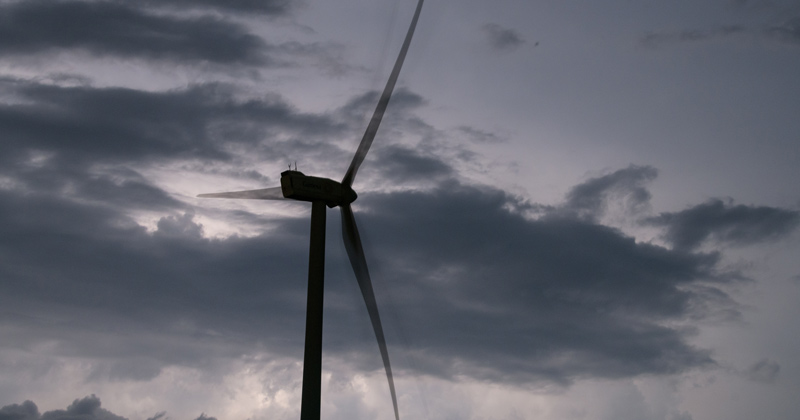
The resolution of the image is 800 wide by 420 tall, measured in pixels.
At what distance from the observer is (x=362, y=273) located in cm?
6781

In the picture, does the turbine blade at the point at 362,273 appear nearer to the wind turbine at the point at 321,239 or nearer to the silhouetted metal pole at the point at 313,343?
the wind turbine at the point at 321,239

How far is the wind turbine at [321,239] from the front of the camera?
62750 mm

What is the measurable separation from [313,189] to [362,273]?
687 centimetres

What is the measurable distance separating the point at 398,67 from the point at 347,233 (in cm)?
1243

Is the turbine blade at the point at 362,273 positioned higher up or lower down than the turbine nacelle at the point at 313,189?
lower down

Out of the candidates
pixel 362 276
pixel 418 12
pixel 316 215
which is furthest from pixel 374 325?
pixel 418 12

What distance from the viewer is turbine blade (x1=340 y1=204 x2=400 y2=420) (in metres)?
67.0

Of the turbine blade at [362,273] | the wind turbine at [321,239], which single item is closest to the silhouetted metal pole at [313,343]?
the wind turbine at [321,239]

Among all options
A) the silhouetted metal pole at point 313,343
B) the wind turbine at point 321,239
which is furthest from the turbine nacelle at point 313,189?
the silhouetted metal pole at point 313,343

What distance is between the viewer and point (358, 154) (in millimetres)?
68875

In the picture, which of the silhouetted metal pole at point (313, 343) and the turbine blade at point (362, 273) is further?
the turbine blade at point (362, 273)

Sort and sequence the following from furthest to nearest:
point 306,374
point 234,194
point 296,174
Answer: point 234,194, point 296,174, point 306,374

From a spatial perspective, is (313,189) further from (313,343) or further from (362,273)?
(313,343)

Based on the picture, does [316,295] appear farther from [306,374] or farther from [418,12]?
[418,12]
